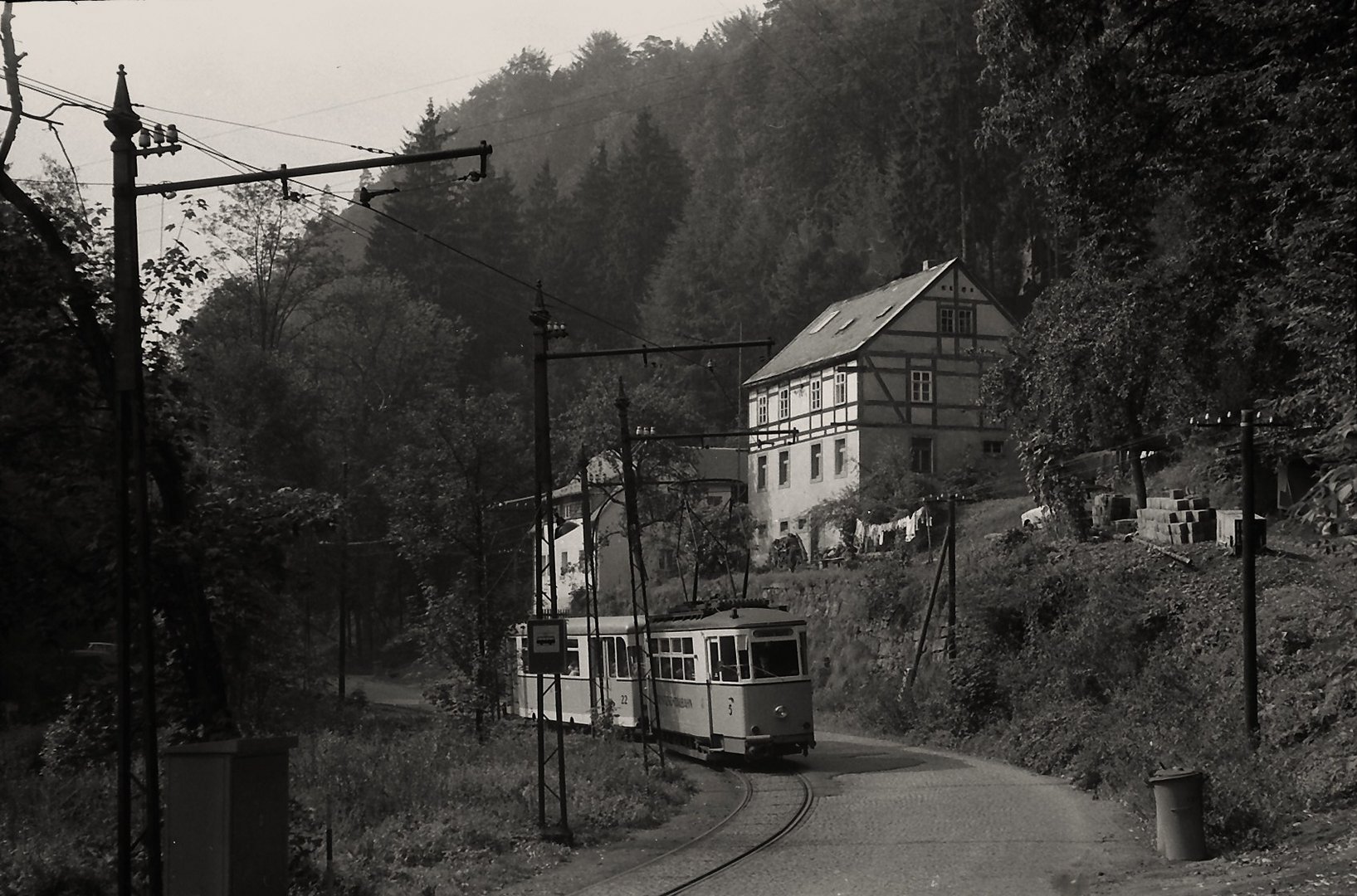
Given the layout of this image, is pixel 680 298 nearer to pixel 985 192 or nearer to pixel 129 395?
pixel 985 192

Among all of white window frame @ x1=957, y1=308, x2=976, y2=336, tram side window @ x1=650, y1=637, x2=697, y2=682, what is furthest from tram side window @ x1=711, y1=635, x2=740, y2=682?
white window frame @ x1=957, y1=308, x2=976, y2=336

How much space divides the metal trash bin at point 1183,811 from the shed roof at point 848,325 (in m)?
39.4

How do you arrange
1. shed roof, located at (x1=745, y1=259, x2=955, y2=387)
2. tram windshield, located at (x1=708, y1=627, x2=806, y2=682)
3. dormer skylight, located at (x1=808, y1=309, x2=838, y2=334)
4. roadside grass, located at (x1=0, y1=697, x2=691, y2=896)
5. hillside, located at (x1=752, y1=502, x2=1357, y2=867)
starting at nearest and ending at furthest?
roadside grass, located at (x1=0, y1=697, x2=691, y2=896) → hillside, located at (x1=752, y1=502, x2=1357, y2=867) → tram windshield, located at (x1=708, y1=627, x2=806, y2=682) → shed roof, located at (x1=745, y1=259, x2=955, y2=387) → dormer skylight, located at (x1=808, y1=309, x2=838, y2=334)

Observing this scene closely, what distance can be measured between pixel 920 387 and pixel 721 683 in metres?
30.3

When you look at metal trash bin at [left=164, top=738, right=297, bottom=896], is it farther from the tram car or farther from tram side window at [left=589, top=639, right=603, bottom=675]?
tram side window at [left=589, top=639, right=603, bottom=675]

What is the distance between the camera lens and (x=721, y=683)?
26.5 metres

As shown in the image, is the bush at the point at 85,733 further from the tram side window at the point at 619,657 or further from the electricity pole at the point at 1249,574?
the electricity pole at the point at 1249,574

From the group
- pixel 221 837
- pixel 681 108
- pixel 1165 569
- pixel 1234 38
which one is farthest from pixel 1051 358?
pixel 681 108

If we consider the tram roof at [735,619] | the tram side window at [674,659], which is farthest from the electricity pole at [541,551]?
the tram side window at [674,659]

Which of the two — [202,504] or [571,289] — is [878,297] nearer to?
[571,289]

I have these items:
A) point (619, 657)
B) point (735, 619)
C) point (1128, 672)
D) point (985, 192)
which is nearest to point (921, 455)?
point (985, 192)

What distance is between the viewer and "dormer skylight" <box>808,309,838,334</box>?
61625 millimetres

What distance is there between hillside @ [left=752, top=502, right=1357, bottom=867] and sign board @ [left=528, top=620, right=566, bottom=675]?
7.14 meters

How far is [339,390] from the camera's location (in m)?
68.0
